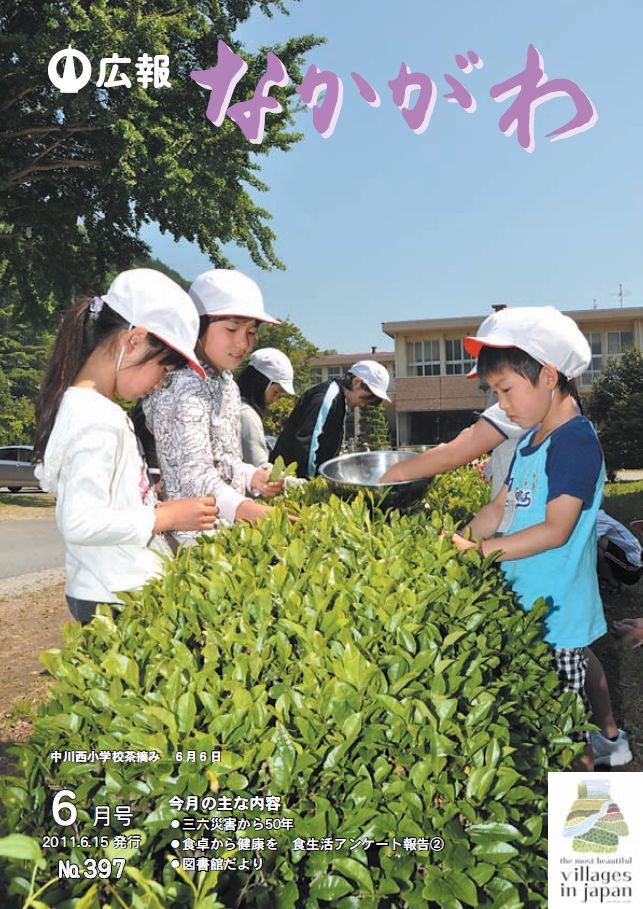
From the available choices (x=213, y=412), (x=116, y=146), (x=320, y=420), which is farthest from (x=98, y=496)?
(x=116, y=146)

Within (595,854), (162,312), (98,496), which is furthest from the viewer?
(162,312)

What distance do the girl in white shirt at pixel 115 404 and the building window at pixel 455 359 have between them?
133 feet

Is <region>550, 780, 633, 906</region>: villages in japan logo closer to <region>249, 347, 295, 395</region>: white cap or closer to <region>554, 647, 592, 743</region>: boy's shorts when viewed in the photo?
<region>554, 647, 592, 743</region>: boy's shorts

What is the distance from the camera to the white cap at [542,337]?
257 cm

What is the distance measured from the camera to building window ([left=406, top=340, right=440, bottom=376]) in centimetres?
4212

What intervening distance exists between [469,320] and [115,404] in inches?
1505

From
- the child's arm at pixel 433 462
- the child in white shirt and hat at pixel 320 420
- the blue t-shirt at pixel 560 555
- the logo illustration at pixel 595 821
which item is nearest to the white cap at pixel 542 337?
the blue t-shirt at pixel 560 555

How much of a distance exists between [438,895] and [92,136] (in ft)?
51.8

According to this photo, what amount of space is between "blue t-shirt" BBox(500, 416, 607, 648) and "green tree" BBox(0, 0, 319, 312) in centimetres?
1130

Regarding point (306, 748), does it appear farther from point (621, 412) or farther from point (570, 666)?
point (621, 412)

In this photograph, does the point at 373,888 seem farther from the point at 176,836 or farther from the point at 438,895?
the point at 176,836

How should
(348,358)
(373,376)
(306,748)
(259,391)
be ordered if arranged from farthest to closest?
(348,358) → (373,376) → (259,391) → (306,748)

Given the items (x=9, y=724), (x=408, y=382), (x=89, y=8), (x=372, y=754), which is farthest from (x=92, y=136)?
(x=408, y=382)

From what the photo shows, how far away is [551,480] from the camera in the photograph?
256 cm
